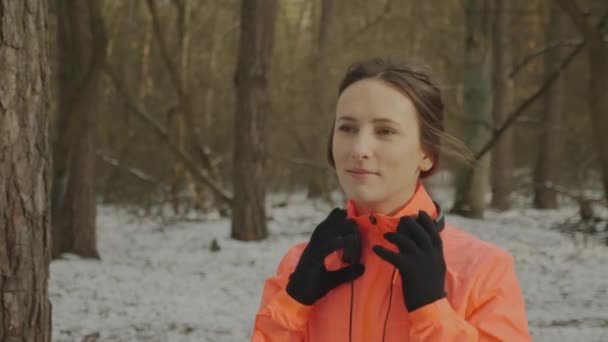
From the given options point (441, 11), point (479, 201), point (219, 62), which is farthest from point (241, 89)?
point (441, 11)

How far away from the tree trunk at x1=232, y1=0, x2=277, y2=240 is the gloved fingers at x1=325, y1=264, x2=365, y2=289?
8422mm

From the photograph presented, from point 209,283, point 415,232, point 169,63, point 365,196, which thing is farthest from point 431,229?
point 169,63

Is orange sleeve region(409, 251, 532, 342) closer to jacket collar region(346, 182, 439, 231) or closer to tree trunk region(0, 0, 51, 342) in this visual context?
jacket collar region(346, 182, 439, 231)

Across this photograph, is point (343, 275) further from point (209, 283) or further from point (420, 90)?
point (209, 283)

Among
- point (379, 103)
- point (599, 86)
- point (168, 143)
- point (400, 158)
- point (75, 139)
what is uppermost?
point (599, 86)

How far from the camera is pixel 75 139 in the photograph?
848 cm

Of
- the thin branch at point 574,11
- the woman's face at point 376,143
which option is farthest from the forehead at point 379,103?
the thin branch at point 574,11

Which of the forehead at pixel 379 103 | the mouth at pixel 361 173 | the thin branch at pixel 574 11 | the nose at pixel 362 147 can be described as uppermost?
the thin branch at pixel 574 11

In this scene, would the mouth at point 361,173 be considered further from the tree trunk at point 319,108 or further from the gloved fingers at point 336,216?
the tree trunk at point 319,108

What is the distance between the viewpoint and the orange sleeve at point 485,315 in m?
1.53

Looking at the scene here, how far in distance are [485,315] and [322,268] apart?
1.13 ft

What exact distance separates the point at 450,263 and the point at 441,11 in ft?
57.8

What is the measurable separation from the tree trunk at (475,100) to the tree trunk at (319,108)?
3138 mm

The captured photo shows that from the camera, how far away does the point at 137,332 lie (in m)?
5.80
